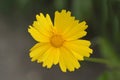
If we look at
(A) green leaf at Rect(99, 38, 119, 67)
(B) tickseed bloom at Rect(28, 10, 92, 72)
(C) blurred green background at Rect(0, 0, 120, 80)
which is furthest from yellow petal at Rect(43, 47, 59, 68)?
(A) green leaf at Rect(99, 38, 119, 67)

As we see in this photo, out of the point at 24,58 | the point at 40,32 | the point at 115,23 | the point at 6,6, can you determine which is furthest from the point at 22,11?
the point at 40,32

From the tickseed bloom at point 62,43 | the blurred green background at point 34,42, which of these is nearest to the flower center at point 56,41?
the tickseed bloom at point 62,43

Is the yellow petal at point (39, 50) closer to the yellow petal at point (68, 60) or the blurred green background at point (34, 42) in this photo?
the yellow petal at point (68, 60)

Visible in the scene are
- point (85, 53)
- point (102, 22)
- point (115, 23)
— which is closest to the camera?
point (85, 53)

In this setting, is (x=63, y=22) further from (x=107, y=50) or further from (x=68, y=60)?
(x=107, y=50)

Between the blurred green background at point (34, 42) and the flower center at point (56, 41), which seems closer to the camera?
the flower center at point (56, 41)

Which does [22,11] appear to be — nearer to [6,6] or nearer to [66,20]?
[6,6]

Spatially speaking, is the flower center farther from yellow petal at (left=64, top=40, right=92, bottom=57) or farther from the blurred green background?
the blurred green background
